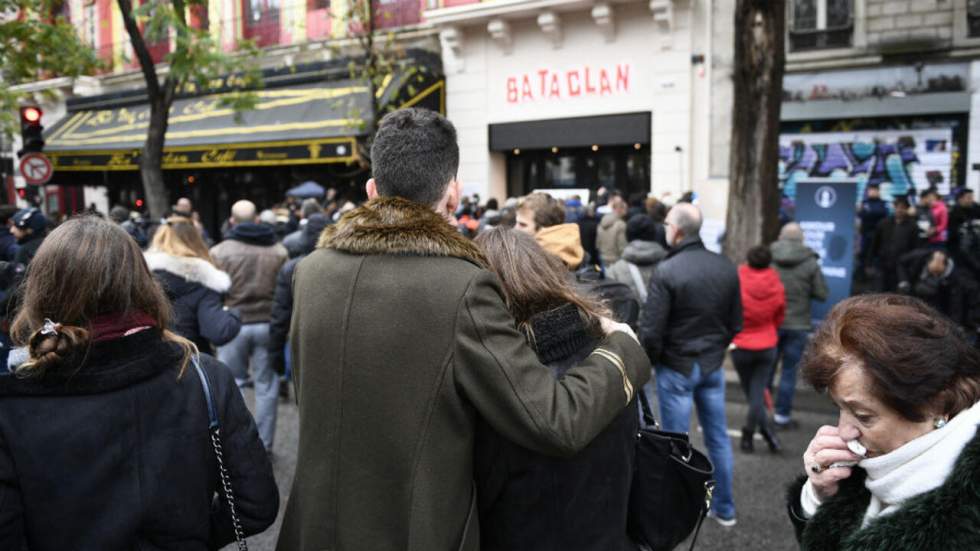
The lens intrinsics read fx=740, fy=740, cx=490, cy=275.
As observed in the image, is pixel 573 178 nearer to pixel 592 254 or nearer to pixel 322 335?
pixel 592 254

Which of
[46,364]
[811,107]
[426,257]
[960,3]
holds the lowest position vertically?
[46,364]

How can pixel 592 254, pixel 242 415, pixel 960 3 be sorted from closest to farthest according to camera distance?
1. pixel 242 415
2. pixel 592 254
3. pixel 960 3

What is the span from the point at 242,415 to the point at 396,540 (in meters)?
0.62

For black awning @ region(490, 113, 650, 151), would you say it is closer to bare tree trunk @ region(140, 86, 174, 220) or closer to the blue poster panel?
the blue poster panel

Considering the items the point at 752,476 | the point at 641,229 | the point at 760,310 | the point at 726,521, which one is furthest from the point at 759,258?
the point at 726,521

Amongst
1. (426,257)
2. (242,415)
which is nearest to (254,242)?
(242,415)

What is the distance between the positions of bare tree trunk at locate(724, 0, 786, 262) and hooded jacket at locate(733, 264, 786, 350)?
289 centimetres

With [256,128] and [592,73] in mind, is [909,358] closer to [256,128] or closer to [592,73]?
[592,73]

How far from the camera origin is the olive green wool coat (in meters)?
1.69

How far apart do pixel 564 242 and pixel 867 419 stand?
7.68ft

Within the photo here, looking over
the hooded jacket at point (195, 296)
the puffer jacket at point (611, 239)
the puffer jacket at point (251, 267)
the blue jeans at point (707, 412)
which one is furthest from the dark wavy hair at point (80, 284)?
the puffer jacket at point (611, 239)

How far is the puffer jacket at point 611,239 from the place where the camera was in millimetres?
9875

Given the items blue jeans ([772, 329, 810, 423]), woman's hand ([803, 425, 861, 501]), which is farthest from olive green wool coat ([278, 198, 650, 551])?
blue jeans ([772, 329, 810, 423])

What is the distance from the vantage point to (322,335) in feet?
5.93
